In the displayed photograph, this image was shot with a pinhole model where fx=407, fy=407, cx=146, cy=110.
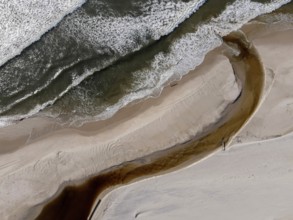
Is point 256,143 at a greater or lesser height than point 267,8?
lesser

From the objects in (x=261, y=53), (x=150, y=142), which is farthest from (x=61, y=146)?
(x=261, y=53)

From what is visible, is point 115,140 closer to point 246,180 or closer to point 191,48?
point 191,48

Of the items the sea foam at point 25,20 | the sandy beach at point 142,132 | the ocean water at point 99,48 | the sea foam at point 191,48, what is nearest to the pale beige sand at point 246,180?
the sandy beach at point 142,132

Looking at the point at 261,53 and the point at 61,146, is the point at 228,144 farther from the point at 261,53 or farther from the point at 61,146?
the point at 61,146

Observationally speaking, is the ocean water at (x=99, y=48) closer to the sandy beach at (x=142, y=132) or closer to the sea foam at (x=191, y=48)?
the sea foam at (x=191, y=48)

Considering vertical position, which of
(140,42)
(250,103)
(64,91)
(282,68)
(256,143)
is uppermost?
(140,42)

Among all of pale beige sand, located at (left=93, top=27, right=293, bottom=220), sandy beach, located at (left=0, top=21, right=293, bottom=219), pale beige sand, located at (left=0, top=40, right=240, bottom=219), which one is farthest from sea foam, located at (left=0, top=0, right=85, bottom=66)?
pale beige sand, located at (left=93, top=27, right=293, bottom=220)
